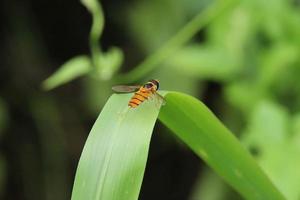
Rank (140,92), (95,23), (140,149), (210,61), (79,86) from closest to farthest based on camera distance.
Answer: (140,149) < (140,92) < (95,23) < (210,61) < (79,86)

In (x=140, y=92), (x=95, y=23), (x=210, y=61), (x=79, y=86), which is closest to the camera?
(x=140, y=92)

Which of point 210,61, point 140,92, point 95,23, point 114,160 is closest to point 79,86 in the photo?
point 210,61

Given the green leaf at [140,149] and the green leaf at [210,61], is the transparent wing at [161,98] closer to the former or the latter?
the green leaf at [140,149]

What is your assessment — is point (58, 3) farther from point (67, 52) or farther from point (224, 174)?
point (224, 174)

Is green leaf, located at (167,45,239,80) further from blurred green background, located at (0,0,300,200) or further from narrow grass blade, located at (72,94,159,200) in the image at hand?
narrow grass blade, located at (72,94,159,200)

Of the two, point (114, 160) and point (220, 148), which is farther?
point (220, 148)

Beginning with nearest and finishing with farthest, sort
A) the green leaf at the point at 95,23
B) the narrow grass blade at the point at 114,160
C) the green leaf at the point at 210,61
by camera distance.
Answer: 1. the narrow grass blade at the point at 114,160
2. the green leaf at the point at 95,23
3. the green leaf at the point at 210,61

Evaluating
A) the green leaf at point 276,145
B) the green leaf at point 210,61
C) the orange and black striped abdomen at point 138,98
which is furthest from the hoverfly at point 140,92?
the green leaf at point 210,61

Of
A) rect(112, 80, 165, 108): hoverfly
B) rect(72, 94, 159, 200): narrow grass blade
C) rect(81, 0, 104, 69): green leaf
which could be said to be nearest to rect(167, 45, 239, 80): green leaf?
rect(81, 0, 104, 69): green leaf

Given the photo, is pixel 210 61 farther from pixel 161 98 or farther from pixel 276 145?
pixel 161 98
